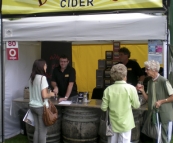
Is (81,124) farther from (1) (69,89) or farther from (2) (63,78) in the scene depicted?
(2) (63,78)

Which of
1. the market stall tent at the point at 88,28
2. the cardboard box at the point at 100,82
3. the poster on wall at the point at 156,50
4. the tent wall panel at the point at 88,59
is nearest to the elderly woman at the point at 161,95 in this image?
the poster on wall at the point at 156,50

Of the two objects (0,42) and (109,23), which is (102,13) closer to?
(109,23)

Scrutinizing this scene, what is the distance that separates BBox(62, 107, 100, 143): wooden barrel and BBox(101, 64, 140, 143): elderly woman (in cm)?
122

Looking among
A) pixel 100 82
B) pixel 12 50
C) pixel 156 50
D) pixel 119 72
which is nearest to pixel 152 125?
pixel 119 72

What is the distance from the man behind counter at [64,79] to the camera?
5242 mm

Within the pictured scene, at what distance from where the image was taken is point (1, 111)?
16.8ft

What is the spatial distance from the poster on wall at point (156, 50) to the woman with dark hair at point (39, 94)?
1518mm

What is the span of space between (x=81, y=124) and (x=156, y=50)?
5.63ft

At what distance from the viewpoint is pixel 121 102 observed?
3566mm

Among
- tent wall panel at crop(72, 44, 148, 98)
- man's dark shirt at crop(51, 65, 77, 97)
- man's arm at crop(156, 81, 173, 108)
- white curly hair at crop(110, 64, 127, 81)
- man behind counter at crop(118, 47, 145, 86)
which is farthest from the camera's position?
tent wall panel at crop(72, 44, 148, 98)

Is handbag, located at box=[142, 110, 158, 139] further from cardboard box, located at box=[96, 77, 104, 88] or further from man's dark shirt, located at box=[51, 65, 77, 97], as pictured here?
cardboard box, located at box=[96, 77, 104, 88]

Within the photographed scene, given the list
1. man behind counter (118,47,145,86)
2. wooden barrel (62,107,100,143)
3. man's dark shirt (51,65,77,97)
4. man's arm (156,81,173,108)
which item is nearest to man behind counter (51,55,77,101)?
man's dark shirt (51,65,77,97)

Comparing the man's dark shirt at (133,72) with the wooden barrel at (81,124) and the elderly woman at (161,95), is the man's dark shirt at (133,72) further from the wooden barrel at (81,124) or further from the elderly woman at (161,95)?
the elderly woman at (161,95)

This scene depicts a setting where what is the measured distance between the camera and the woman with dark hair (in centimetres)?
411
